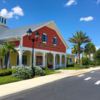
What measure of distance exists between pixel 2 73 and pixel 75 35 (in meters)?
41.1

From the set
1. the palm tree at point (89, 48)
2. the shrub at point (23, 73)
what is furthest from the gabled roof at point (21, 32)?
the palm tree at point (89, 48)

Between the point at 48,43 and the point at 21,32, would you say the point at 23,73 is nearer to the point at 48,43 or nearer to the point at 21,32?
the point at 21,32

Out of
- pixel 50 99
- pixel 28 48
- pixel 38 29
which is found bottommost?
pixel 50 99

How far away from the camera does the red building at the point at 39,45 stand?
35.5 metres

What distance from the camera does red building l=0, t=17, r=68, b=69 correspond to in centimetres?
3550

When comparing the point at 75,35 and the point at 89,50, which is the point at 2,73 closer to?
the point at 75,35

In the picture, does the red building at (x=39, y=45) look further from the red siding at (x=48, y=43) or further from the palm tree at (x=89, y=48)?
the palm tree at (x=89, y=48)

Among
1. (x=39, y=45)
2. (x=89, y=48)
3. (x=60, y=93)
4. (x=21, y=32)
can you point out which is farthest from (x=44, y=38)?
(x=89, y=48)

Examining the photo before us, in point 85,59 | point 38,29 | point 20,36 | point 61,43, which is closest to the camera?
point 20,36

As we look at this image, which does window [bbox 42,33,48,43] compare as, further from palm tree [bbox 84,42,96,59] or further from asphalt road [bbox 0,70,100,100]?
palm tree [bbox 84,42,96,59]

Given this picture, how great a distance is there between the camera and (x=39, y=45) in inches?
1543

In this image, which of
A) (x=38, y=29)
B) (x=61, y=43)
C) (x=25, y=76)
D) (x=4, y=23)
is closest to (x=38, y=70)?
(x=25, y=76)

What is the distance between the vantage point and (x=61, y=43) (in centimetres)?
4694

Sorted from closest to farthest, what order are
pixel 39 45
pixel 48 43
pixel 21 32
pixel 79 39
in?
pixel 21 32 < pixel 39 45 < pixel 48 43 < pixel 79 39
